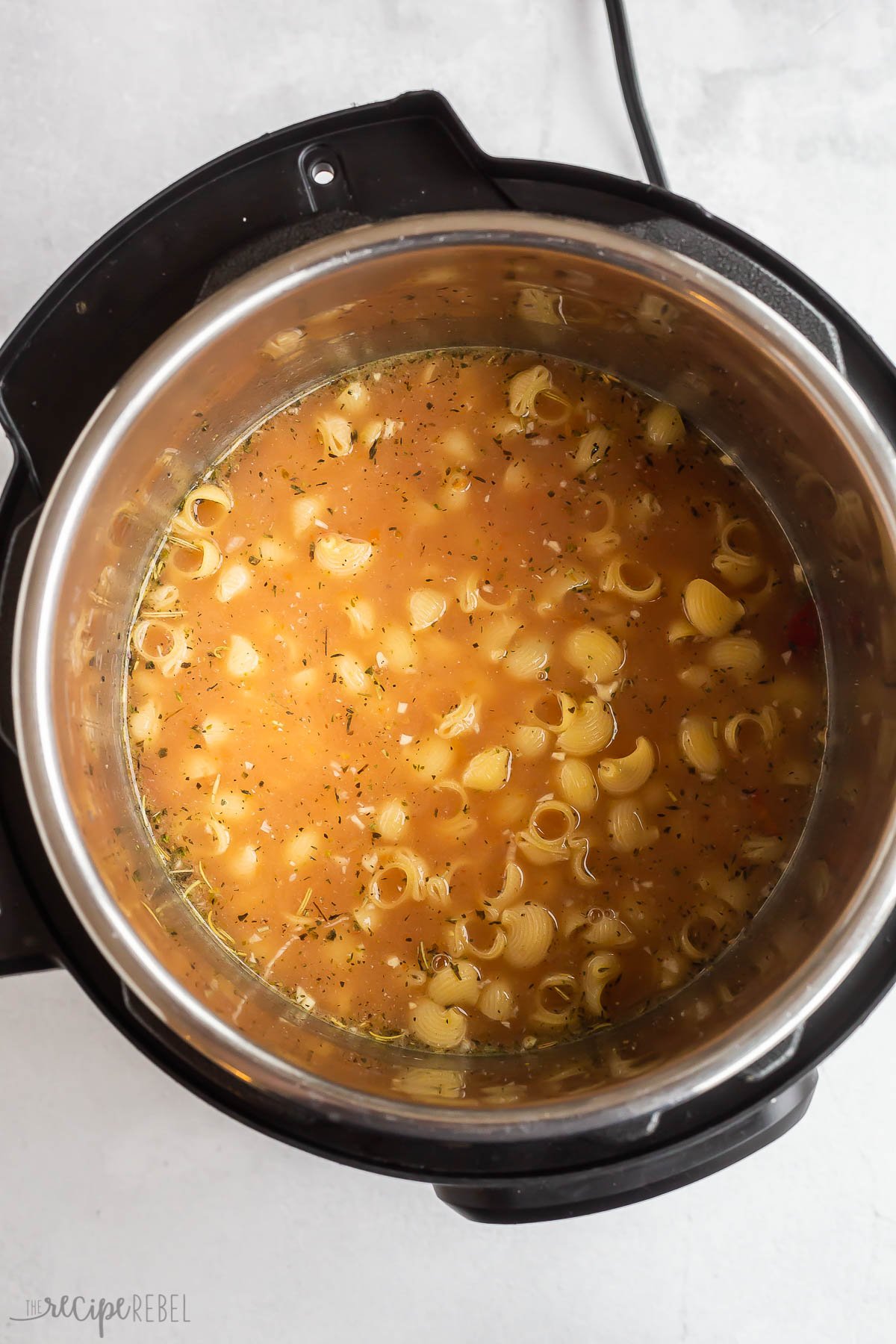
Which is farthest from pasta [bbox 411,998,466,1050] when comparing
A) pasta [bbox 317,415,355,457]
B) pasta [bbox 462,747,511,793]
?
pasta [bbox 317,415,355,457]

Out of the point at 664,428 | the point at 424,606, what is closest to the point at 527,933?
the point at 424,606

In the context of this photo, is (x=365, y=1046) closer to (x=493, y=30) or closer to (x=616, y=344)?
(x=616, y=344)

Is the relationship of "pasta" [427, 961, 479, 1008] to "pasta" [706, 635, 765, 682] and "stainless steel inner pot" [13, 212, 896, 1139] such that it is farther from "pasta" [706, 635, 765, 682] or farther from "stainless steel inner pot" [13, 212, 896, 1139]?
"pasta" [706, 635, 765, 682]

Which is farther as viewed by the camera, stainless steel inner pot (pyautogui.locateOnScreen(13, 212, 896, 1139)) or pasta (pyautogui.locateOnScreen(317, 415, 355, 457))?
pasta (pyautogui.locateOnScreen(317, 415, 355, 457))

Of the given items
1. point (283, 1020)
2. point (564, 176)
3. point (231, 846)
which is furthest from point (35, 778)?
point (564, 176)

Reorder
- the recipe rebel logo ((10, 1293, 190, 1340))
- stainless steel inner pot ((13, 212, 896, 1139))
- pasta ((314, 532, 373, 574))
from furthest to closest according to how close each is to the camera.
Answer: the recipe rebel logo ((10, 1293, 190, 1340)), pasta ((314, 532, 373, 574)), stainless steel inner pot ((13, 212, 896, 1139))

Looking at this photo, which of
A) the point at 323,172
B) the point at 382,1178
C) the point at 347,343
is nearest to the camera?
the point at 323,172

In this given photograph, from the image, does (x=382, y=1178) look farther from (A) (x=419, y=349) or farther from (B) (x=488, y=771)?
(A) (x=419, y=349)
